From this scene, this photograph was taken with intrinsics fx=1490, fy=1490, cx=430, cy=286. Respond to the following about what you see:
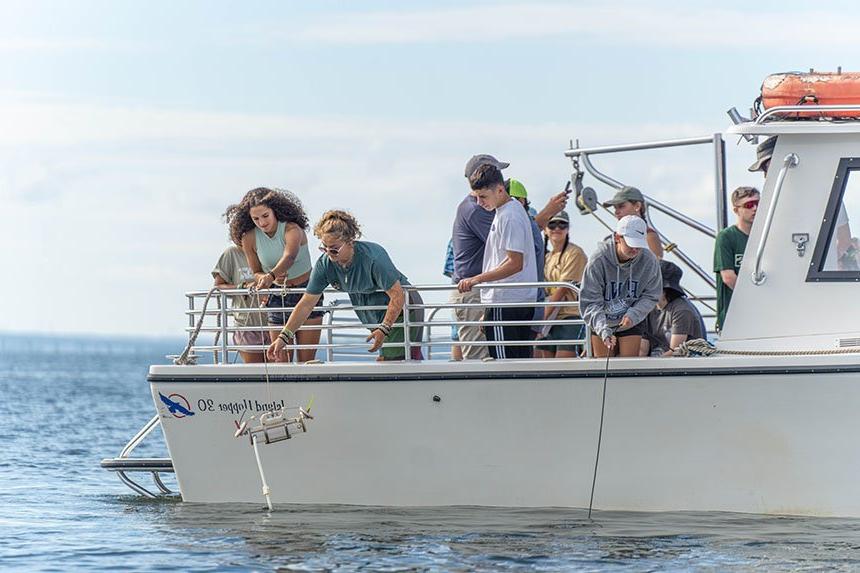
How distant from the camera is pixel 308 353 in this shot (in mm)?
11594

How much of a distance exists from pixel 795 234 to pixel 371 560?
371 centimetres

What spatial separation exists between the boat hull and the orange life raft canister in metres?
1.79

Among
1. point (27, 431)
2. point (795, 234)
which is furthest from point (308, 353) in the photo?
point (27, 431)

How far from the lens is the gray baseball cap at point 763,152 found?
10570mm

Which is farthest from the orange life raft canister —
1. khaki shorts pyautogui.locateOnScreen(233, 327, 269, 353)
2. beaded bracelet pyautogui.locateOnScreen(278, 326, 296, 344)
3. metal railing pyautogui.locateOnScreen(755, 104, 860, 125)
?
khaki shorts pyautogui.locateOnScreen(233, 327, 269, 353)

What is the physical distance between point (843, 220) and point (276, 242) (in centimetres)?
419

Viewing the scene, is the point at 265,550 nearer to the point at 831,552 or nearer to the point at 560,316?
the point at 560,316

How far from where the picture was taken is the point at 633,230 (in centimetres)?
1007

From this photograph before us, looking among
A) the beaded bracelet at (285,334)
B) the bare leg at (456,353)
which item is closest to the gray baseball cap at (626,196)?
the bare leg at (456,353)

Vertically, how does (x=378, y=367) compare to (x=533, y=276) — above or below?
below

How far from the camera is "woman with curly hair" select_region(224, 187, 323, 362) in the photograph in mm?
11297

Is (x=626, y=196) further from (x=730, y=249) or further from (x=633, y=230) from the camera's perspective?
(x=730, y=249)

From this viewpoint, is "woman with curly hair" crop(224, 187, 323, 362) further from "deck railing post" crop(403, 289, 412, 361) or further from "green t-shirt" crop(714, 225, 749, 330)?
"green t-shirt" crop(714, 225, 749, 330)

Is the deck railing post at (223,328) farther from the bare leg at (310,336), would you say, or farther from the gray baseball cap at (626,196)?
the gray baseball cap at (626,196)
